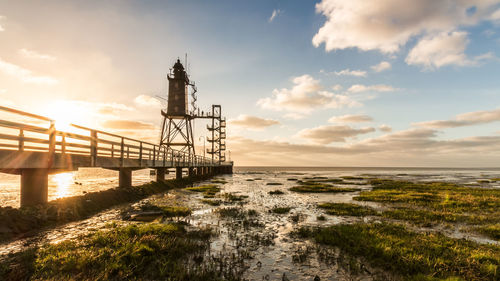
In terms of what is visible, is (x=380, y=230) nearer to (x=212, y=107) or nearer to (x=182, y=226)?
(x=182, y=226)

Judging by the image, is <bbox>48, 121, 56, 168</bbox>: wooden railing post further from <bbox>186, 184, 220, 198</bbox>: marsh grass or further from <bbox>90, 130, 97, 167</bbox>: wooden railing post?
<bbox>186, 184, 220, 198</bbox>: marsh grass

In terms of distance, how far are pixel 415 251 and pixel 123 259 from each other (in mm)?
8132

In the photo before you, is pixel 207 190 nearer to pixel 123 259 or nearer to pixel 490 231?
pixel 123 259

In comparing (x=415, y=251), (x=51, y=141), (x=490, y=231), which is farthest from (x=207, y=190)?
(x=490, y=231)

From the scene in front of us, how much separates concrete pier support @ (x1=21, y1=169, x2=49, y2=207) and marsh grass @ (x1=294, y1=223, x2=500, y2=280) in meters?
11.2

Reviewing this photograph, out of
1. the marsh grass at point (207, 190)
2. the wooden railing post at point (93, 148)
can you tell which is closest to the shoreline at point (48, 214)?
the wooden railing post at point (93, 148)

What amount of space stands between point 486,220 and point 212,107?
206 ft

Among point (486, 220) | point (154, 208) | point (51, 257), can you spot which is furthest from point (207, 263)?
point (486, 220)

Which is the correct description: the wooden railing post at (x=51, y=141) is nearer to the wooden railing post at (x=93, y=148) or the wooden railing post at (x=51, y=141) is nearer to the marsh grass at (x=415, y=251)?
the wooden railing post at (x=93, y=148)

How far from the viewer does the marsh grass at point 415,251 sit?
6.00m

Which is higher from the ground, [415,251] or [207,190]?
[415,251]

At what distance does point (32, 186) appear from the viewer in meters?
10.9

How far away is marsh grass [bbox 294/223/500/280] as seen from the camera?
6000 mm

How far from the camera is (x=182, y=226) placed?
980cm
